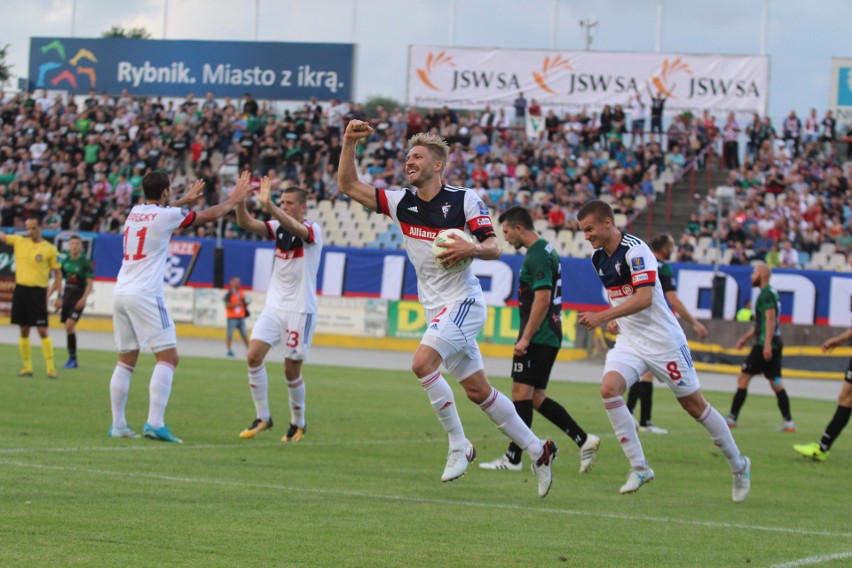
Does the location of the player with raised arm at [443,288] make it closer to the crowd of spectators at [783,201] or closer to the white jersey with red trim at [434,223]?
the white jersey with red trim at [434,223]

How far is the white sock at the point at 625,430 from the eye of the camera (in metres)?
9.98

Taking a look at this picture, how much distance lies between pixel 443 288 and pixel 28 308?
39.4ft

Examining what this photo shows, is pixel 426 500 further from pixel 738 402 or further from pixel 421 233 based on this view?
pixel 738 402

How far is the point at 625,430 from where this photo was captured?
10.1 metres

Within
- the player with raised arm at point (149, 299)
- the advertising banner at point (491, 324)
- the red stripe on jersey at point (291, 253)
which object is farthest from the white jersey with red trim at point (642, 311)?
the advertising banner at point (491, 324)

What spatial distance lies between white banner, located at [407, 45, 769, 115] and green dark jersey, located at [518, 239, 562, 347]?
34.2 metres

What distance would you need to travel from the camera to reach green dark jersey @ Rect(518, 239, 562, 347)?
38.9 ft

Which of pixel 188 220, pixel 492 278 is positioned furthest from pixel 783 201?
pixel 188 220

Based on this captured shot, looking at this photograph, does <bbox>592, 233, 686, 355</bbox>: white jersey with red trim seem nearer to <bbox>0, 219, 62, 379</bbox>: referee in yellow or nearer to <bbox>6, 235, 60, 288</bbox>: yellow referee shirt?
<bbox>0, 219, 62, 379</bbox>: referee in yellow

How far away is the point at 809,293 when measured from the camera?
35000mm

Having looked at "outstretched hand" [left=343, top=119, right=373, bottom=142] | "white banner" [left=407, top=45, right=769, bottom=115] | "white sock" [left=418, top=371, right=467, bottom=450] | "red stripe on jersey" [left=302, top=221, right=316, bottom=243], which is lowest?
"white sock" [left=418, top=371, right=467, bottom=450]

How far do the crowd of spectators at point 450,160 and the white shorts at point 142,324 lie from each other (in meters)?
25.5

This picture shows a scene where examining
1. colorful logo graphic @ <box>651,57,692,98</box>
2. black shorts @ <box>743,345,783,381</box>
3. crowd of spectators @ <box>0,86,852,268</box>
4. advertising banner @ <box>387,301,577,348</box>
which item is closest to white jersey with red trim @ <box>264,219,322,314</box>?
black shorts @ <box>743,345,783,381</box>

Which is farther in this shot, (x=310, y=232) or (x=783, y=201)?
(x=783, y=201)
